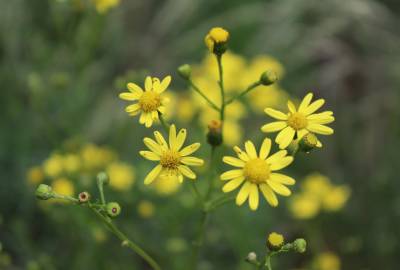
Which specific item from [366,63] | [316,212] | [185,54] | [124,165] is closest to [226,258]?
[316,212]

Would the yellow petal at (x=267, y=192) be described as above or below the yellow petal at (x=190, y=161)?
below

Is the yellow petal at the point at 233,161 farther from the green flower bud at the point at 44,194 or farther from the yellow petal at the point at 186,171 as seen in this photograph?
the green flower bud at the point at 44,194

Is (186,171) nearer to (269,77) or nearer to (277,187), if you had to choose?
(277,187)

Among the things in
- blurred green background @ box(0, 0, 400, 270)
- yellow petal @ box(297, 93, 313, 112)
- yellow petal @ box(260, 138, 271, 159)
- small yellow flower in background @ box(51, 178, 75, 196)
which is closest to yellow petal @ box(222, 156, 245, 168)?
yellow petal @ box(260, 138, 271, 159)

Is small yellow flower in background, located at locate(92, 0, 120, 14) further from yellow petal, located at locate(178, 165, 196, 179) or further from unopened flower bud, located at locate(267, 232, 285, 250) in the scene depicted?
unopened flower bud, located at locate(267, 232, 285, 250)

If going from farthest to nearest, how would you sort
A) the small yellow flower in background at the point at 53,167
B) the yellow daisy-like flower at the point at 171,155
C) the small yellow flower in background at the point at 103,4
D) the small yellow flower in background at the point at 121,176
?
the small yellow flower in background at the point at 121,176 < the small yellow flower in background at the point at 53,167 < the small yellow flower in background at the point at 103,4 < the yellow daisy-like flower at the point at 171,155

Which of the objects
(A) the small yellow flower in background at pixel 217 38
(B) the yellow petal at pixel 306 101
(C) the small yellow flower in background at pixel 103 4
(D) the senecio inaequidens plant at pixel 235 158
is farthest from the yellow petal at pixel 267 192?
(C) the small yellow flower in background at pixel 103 4

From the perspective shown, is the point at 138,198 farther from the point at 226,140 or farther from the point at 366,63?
the point at 366,63

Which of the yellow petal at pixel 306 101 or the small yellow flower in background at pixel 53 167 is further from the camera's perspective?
the small yellow flower in background at pixel 53 167
